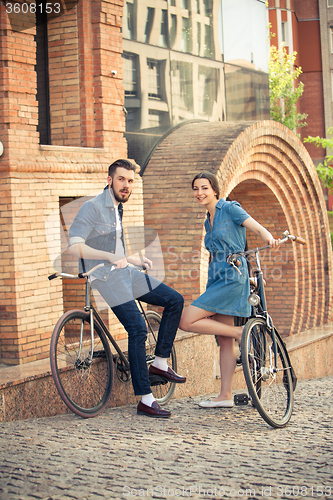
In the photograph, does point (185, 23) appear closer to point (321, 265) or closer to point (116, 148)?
point (116, 148)

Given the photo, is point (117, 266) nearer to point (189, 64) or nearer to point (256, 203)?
point (189, 64)

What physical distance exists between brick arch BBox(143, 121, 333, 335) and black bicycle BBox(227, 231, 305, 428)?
14.8 feet

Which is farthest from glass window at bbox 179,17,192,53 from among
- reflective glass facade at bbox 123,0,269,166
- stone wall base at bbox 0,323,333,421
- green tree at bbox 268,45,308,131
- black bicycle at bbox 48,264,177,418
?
green tree at bbox 268,45,308,131

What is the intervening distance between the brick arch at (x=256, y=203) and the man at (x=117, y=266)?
449 cm

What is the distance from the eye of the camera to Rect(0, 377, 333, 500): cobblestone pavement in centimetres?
305

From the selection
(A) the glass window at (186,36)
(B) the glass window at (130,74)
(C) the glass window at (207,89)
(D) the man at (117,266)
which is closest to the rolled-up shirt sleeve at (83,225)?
(D) the man at (117,266)

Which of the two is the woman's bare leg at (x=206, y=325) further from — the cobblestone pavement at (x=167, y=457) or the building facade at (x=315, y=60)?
the building facade at (x=315, y=60)

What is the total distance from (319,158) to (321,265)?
20011 millimetres

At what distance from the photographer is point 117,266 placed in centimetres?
450

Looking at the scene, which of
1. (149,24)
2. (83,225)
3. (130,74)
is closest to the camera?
(83,225)

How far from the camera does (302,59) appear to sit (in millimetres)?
33812

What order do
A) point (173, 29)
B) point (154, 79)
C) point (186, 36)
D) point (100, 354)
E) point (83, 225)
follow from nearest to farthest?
point (83, 225), point (100, 354), point (154, 79), point (173, 29), point (186, 36)

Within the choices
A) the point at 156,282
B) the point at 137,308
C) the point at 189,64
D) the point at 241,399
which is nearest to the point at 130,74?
the point at 189,64

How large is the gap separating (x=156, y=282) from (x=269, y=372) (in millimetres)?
1131
